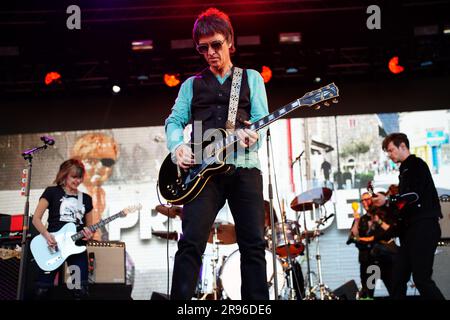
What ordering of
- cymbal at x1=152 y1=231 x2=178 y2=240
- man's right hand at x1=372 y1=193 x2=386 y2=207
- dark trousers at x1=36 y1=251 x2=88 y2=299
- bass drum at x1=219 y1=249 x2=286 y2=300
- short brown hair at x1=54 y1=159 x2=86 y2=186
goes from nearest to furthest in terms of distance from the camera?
man's right hand at x1=372 y1=193 x2=386 y2=207, dark trousers at x1=36 y1=251 x2=88 y2=299, short brown hair at x1=54 y1=159 x2=86 y2=186, bass drum at x1=219 y1=249 x2=286 y2=300, cymbal at x1=152 y1=231 x2=178 y2=240

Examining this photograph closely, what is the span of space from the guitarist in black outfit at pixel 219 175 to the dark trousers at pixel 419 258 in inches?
109

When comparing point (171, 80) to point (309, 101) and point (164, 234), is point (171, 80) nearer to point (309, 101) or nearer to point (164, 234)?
point (164, 234)

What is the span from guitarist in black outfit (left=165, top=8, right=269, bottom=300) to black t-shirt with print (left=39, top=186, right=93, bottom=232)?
135 inches

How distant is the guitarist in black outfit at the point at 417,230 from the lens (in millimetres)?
5465

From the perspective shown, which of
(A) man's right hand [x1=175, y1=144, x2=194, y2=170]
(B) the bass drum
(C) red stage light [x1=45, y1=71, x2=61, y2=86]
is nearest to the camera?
(A) man's right hand [x1=175, y1=144, x2=194, y2=170]

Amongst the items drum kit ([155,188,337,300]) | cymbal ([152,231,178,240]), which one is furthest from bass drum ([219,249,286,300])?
cymbal ([152,231,178,240])

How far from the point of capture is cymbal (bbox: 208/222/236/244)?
7.85 m

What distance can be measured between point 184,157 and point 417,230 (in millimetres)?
3118

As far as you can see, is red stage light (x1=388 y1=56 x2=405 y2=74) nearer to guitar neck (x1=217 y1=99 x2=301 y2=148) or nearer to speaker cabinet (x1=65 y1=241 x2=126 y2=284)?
speaker cabinet (x1=65 y1=241 x2=126 y2=284)

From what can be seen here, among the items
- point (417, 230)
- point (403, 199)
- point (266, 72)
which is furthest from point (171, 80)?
point (417, 230)

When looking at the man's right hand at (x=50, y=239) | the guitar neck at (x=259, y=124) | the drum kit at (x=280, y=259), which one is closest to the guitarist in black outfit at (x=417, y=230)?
the drum kit at (x=280, y=259)

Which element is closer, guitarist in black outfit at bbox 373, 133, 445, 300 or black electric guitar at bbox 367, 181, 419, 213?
guitarist in black outfit at bbox 373, 133, 445, 300

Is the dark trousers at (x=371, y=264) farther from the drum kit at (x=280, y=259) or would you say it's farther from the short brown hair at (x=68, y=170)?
the short brown hair at (x=68, y=170)

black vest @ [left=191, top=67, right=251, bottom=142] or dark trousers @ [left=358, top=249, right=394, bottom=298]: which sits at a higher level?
black vest @ [left=191, top=67, right=251, bottom=142]
